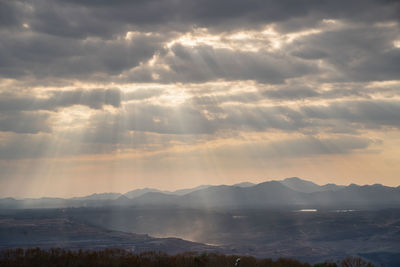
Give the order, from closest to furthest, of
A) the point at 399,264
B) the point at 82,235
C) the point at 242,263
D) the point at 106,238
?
the point at 242,263 < the point at 399,264 < the point at 106,238 < the point at 82,235

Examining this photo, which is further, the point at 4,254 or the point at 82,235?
the point at 82,235

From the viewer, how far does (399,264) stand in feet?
362

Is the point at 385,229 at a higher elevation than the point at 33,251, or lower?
lower

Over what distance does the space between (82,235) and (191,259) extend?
167656 mm

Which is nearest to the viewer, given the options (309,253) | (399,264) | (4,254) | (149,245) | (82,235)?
(4,254)

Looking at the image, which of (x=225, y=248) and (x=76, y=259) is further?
(x=225, y=248)

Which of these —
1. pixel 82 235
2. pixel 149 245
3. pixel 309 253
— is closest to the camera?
pixel 309 253

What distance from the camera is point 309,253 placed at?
13175cm

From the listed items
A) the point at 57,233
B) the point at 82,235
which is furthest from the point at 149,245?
the point at 57,233

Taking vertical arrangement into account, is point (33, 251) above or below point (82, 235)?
above

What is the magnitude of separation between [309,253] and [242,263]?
112815mm

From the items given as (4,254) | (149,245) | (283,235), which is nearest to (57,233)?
(149,245)

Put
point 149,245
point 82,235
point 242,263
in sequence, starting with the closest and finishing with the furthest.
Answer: point 242,263
point 149,245
point 82,235

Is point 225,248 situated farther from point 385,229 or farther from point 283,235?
point 385,229
